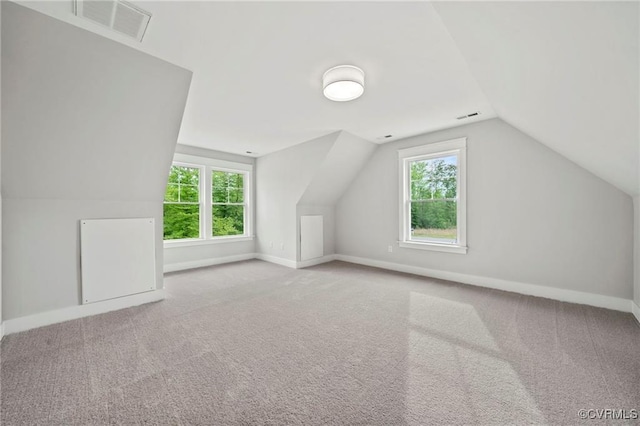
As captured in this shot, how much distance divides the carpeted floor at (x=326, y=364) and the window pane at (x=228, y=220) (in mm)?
2415

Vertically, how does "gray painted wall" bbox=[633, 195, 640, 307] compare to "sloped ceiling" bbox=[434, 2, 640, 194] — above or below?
below

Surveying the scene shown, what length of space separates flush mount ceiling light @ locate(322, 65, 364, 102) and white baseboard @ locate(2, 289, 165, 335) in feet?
10.0

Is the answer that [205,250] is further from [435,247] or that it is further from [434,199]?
[434,199]

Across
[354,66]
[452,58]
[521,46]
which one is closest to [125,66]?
[354,66]

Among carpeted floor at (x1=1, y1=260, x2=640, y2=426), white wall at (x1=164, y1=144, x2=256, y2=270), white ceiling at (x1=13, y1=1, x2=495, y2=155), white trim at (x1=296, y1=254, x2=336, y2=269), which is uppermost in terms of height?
white ceiling at (x1=13, y1=1, x2=495, y2=155)

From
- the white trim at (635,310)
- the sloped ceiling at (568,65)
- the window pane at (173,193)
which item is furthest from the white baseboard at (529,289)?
the window pane at (173,193)

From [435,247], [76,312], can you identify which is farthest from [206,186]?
[435,247]

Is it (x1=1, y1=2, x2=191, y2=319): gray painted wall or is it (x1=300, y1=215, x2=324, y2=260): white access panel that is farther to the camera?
(x1=300, y1=215, x2=324, y2=260): white access panel

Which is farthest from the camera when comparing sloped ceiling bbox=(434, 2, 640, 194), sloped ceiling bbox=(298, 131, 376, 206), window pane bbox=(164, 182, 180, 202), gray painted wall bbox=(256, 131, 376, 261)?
window pane bbox=(164, 182, 180, 202)

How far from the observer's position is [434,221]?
13.3 ft

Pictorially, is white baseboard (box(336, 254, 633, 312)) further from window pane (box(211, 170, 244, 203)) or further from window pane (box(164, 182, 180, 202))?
window pane (box(164, 182, 180, 202))

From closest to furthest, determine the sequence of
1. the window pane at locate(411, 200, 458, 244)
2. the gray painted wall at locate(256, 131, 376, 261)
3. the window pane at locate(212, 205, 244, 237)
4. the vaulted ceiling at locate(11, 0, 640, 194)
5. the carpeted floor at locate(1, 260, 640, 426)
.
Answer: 1. the vaulted ceiling at locate(11, 0, 640, 194)
2. the carpeted floor at locate(1, 260, 640, 426)
3. the window pane at locate(411, 200, 458, 244)
4. the gray painted wall at locate(256, 131, 376, 261)
5. the window pane at locate(212, 205, 244, 237)

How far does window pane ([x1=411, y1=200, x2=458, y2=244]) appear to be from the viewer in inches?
151

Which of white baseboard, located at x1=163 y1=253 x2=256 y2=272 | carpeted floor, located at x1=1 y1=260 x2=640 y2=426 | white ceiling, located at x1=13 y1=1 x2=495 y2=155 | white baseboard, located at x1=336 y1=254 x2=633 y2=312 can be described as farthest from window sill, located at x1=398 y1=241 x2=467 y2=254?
white baseboard, located at x1=163 y1=253 x2=256 y2=272
